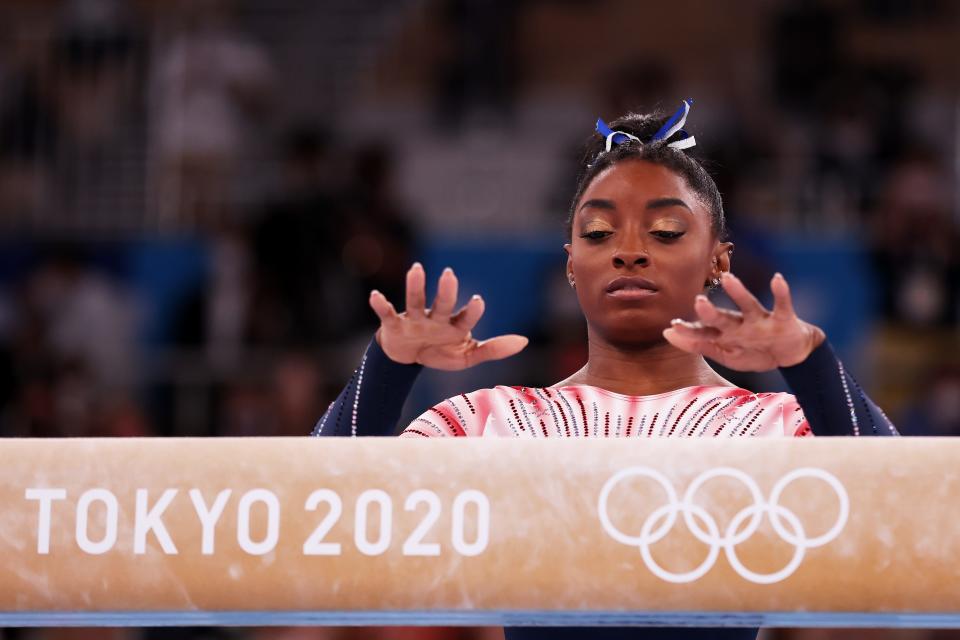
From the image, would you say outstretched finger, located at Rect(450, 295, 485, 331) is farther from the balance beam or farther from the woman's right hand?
the balance beam

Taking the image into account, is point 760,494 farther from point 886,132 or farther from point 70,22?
point 70,22

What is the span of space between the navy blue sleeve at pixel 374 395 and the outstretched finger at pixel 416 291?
12cm

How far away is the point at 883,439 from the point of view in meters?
1.94

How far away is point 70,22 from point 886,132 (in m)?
4.36

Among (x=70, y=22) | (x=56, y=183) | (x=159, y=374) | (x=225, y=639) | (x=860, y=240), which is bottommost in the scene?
(x=225, y=639)

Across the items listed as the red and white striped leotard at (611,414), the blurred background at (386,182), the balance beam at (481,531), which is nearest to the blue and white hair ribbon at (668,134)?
the red and white striped leotard at (611,414)

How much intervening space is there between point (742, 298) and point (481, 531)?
553mm

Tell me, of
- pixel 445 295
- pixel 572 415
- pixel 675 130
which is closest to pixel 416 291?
pixel 445 295

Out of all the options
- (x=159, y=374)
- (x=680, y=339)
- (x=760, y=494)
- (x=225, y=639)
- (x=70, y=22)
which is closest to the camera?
(x=760, y=494)

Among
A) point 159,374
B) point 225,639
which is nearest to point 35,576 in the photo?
point 225,639

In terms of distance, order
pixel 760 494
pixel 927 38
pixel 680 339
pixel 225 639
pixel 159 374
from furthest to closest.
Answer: pixel 927 38 < pixel 159 374 < pixel 225 639 < pixel 680 339 < pixel 760 494

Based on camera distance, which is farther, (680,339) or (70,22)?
(70,22)

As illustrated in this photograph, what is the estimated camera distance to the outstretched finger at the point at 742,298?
2.14 meters

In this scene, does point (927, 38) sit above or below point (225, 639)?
above
